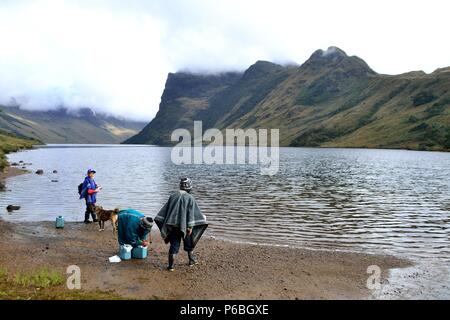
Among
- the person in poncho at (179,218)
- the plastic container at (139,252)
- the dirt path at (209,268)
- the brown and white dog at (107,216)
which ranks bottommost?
the dirt path at (209,268)

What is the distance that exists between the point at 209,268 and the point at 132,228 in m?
4.06

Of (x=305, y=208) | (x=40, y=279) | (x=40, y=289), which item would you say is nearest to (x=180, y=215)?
Result: (x=40, y=279)

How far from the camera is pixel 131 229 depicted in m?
18.8

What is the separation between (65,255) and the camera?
63.1ft

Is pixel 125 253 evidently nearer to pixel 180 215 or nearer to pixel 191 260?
pixel 191 260

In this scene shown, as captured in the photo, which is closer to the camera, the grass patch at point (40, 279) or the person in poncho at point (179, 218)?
the grass patch at point (40, 279)

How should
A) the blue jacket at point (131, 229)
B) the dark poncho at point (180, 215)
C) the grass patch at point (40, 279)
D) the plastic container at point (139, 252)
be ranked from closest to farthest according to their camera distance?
the grass patch at point (40, 279)
the dark poncho at point (180, 215)
the blue jacket at point (131, 229)
the plastic container at point (139, 252)

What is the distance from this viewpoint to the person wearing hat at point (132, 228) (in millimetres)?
18656

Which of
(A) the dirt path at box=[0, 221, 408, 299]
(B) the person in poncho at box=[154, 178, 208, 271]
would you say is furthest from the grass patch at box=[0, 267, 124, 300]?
(B) the person in poncho at box=[154, 178, 208, 271]

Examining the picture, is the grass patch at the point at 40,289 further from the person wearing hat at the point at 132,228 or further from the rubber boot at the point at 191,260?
the rubber boot at the point at 191,260

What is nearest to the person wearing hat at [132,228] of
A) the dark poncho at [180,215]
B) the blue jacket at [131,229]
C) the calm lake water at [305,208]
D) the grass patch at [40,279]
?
the blue jacket at [131,229]
